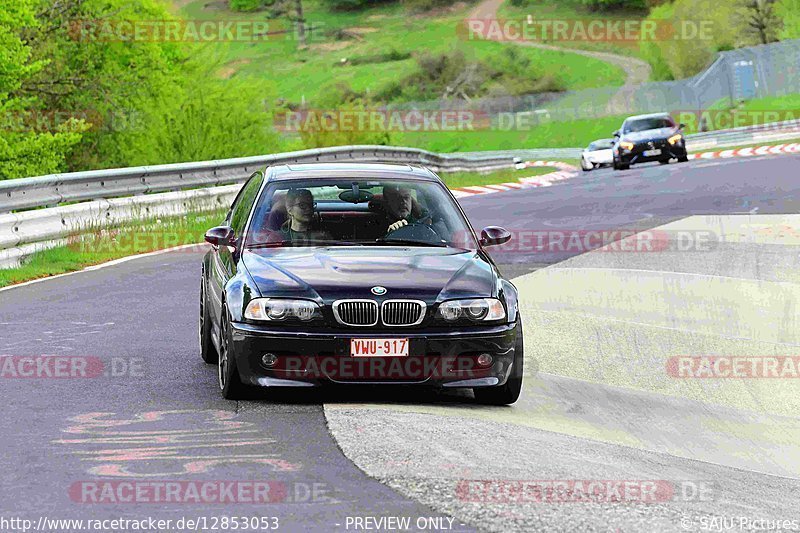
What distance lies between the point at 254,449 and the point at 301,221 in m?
2.79

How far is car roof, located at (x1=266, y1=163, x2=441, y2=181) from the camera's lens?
10.3 meters

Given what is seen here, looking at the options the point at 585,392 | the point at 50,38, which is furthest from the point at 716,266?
the point at 50,38

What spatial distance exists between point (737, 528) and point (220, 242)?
477 centimetres

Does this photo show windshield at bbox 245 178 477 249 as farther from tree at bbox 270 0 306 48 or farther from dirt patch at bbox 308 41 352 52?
tree at bbox 270 0 306 48

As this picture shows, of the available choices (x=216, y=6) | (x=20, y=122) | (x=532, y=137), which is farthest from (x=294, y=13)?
(x=20, y=122)

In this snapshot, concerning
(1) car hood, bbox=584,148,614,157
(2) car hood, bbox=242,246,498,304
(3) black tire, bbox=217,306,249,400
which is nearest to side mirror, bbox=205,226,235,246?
(2) car hood, bbox=242,246,498,304

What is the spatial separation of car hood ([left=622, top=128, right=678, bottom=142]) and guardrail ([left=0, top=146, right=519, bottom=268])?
537 inches

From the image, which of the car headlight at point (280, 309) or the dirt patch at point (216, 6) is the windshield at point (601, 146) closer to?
the car headlight at point (280, 309)

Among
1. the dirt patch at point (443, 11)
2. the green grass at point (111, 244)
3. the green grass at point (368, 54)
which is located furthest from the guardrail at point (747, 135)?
the dirt patch at point (443, 11)

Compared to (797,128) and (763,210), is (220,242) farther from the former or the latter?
(797,128)

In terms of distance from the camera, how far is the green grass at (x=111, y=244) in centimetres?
1722

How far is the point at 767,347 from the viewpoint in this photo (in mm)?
12969

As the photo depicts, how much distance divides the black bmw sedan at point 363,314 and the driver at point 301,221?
1 centimetres

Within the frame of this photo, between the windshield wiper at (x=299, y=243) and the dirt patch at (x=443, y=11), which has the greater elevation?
the windshield wiper at (x=299, y=243)
